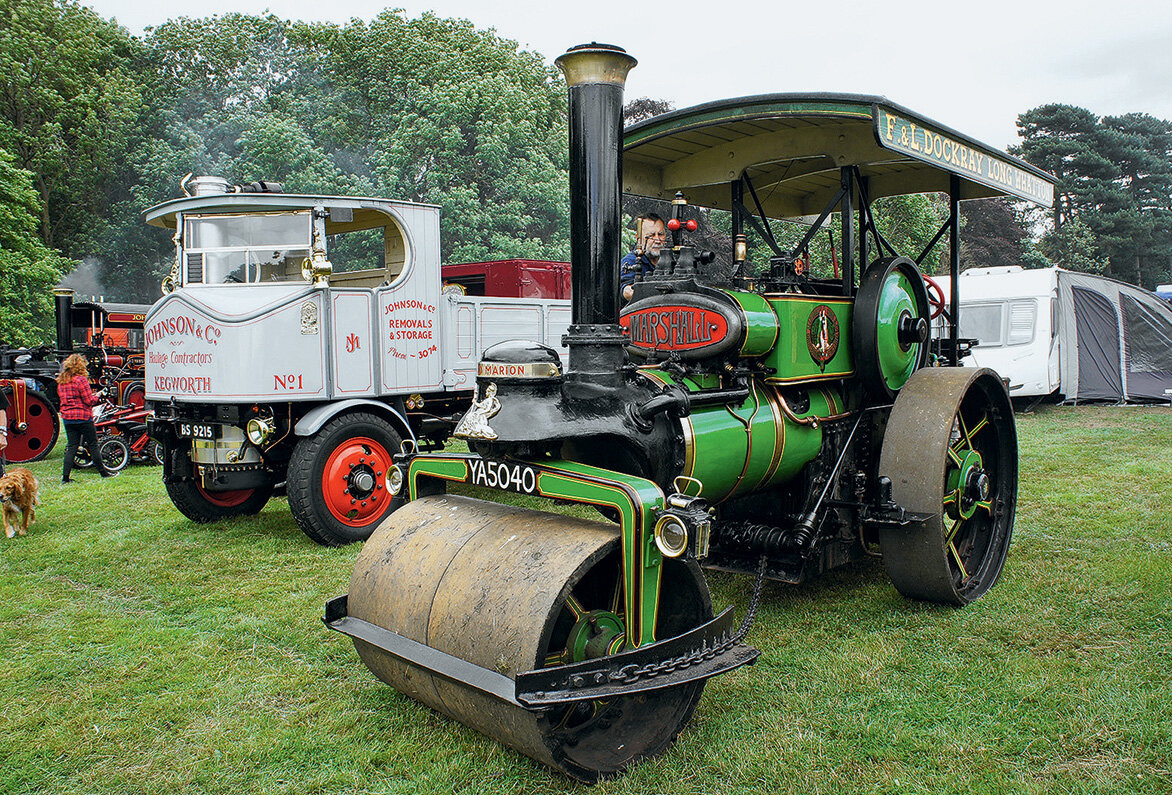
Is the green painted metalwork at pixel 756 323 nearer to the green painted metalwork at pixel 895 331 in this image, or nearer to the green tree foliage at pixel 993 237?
the green painted metalwork at pixel 895 331

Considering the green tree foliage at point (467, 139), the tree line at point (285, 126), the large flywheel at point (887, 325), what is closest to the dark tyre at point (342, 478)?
the large flywheel at point (887, 325)

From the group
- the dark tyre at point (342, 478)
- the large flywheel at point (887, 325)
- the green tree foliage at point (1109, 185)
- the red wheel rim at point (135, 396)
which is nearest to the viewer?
the large flywheel at point (887, 325)

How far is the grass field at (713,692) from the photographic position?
9.15 feet

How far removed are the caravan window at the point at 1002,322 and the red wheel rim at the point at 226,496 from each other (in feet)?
35.2

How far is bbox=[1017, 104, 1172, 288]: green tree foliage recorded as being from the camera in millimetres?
35094

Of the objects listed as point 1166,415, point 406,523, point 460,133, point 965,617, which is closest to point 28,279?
point 460,133

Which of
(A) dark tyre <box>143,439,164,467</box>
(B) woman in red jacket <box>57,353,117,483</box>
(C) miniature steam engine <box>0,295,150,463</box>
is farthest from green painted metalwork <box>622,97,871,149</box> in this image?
(C) miniature steam engine <box>0,295,150,463</box>

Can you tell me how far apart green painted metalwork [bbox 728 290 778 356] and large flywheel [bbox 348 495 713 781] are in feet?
3.81

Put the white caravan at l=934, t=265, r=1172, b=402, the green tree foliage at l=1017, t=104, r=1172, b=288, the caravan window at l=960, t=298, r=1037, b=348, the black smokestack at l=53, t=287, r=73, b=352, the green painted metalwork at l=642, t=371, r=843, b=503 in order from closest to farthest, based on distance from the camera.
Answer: the green painted metalwork at l=642, t=371, r=843, b=503
the black smokestack at l=53, t=287, r=73, b=352
the white caravan at l=934, t=265, r=1172, b=402
the caravan window at l=960, t=298, r=1037, b=348
the green tree foliage at l=1017, t=104, r=1172, b=288

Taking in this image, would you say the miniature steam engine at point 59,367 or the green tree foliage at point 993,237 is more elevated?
the green tree foliage at point 993,237

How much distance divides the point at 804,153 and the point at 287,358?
12.2 ft

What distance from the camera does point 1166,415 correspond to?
479 inches

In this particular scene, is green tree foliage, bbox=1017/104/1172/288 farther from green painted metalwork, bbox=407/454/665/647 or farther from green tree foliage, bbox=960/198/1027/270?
green painted metalwork, bbox=407/454/665/647

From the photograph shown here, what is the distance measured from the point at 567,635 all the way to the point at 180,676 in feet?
6.25
